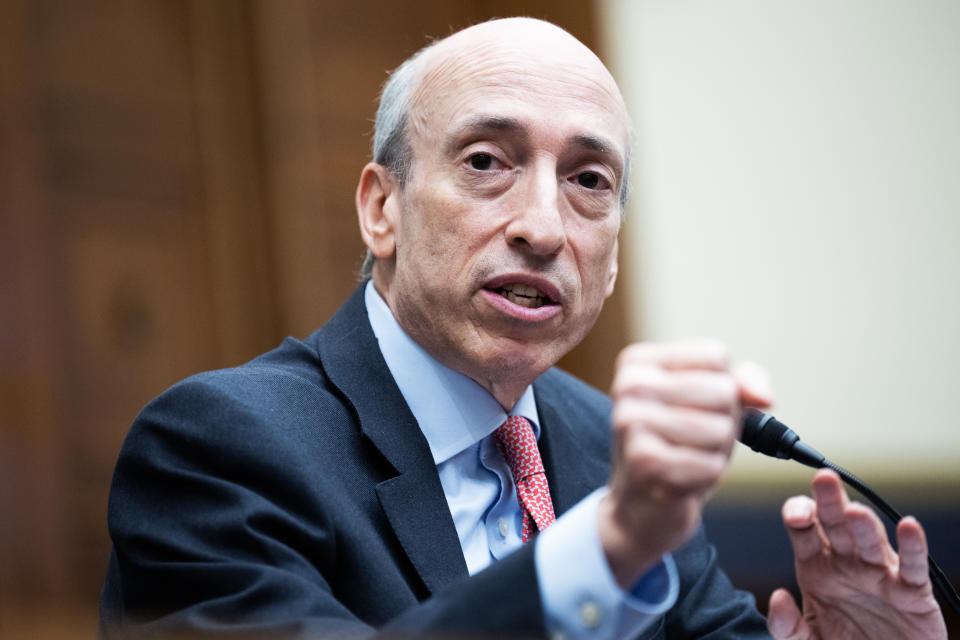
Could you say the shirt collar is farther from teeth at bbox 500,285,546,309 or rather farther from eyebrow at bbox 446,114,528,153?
eyebrow at bbox 446,114,528,153

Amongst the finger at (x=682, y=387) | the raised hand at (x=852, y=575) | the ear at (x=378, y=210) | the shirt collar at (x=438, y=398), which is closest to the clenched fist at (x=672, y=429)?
the finger at (x=682, y=387)

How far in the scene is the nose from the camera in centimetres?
180

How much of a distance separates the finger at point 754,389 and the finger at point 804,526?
24.5 inches

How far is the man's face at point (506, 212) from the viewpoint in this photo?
1816mm

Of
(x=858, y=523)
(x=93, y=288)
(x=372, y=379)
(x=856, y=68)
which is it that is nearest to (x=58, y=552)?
(x=93, y=288)

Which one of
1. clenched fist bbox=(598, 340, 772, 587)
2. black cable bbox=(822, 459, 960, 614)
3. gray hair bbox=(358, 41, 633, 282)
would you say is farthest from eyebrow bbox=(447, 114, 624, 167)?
clenched fist bbox=(598, 340, 772, 587)

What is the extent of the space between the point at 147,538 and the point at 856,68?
12.2 feet

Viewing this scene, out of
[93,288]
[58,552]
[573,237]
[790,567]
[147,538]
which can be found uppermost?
[573,237]

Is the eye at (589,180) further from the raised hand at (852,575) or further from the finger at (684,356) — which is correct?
the finger at (684,356)

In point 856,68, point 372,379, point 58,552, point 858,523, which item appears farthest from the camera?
point 856,68

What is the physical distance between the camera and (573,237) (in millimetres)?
1895

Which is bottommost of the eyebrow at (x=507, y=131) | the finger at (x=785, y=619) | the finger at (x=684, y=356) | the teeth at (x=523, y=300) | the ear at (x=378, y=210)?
the finger at (x=785, y=619)

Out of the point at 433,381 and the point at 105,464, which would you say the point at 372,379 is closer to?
the point at 433,381

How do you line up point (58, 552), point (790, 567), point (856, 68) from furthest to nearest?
point (856, 68)
point (790, 567)
point (58, 552)
